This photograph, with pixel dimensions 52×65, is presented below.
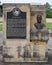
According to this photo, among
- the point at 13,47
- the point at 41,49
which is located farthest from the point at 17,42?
the point at 41,49

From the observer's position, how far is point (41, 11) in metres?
10.2

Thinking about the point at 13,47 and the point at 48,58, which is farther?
the point at 48,58

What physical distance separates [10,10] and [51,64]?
2.29 meters

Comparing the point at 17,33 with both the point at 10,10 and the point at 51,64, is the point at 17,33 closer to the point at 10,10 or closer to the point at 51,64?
the point at 10,10

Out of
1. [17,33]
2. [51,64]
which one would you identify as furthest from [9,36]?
[51,64]

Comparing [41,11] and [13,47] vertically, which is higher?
[41,11]

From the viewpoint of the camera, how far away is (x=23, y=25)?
10070mm

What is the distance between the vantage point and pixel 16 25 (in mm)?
10070

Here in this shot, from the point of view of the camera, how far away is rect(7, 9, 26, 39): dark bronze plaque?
33.0ft

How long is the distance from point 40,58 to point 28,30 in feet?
3.52

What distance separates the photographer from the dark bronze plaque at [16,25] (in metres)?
10.0

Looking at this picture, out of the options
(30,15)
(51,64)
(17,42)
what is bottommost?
(51,64)

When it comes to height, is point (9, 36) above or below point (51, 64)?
above

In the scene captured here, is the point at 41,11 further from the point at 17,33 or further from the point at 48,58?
the point at 48,58
